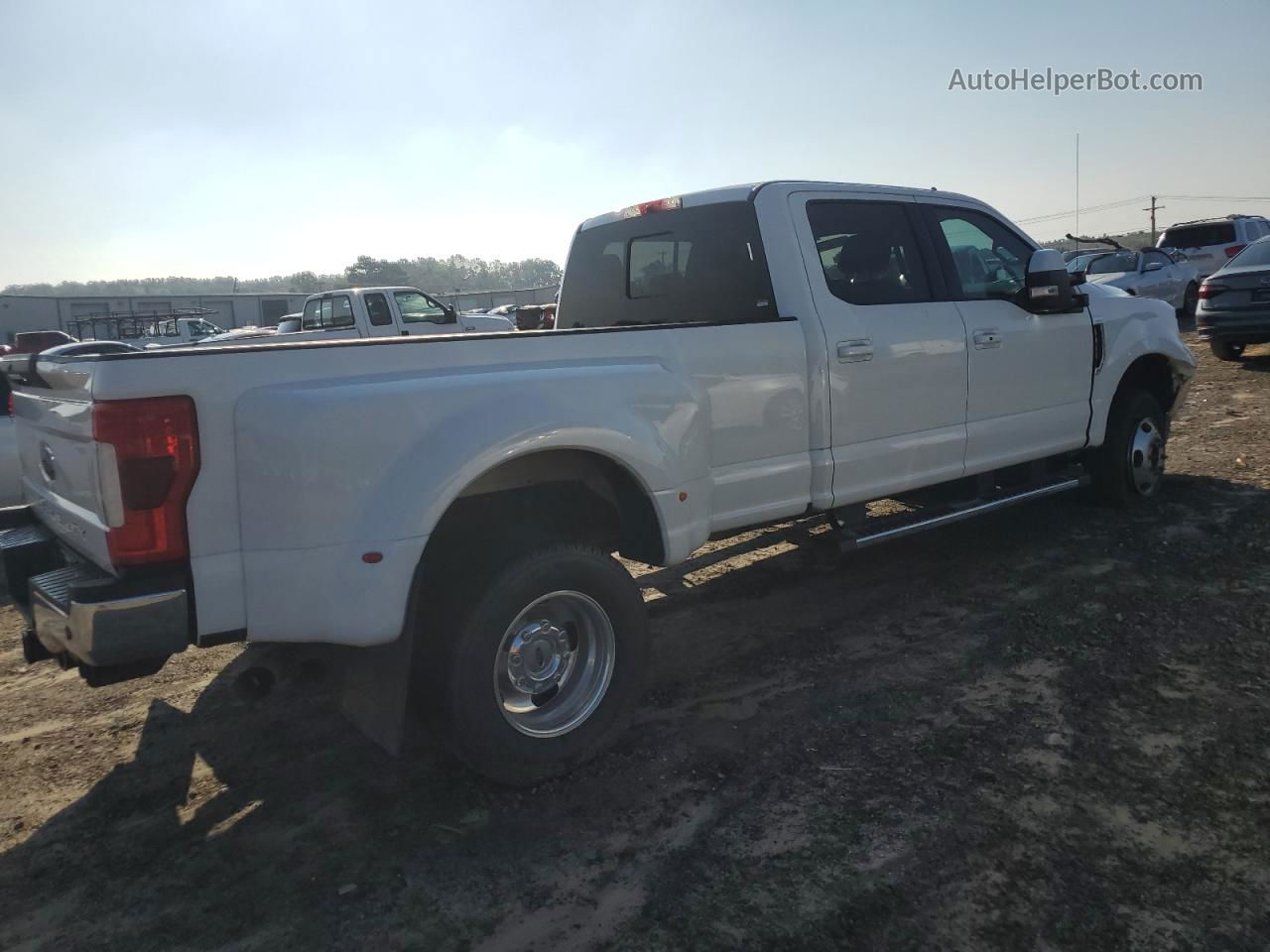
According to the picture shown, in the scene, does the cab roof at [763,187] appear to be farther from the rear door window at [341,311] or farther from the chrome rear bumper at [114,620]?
the rear door window at [341,311]

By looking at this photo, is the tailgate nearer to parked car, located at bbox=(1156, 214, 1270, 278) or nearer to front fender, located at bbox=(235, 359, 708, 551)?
front fender, located at bbox=(235, 359, 708, 551)

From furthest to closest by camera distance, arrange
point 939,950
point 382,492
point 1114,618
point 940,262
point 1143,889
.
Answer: point 940,262
point 1114,618
point 382,492
point 1143,889
point 939,950

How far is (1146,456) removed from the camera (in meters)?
6.38

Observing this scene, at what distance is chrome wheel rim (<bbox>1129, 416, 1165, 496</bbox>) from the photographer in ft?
20.7

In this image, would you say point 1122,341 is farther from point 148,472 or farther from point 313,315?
point 313,315

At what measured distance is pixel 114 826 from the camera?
3.20 m

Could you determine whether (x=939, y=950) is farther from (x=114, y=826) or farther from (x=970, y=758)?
(x=114, y=826)

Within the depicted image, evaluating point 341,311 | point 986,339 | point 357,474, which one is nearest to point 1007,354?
point 986,339

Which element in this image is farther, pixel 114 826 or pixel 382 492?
pixel 114 826

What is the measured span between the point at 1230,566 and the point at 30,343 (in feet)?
76.5

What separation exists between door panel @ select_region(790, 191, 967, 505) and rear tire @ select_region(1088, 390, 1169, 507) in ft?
6.08

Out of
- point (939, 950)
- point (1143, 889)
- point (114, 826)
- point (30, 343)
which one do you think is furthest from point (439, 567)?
point (30, 343)

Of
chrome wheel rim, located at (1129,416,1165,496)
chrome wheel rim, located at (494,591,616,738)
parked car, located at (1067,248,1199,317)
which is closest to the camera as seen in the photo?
chrome wheel rim, located at (494,591,616,738)

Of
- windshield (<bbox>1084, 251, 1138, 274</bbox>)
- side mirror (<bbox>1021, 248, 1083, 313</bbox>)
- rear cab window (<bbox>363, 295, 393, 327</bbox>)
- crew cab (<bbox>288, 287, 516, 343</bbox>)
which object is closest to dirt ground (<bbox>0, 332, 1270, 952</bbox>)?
side mirror (<bbox>1021, 248, 1083, 313</bbox>)
